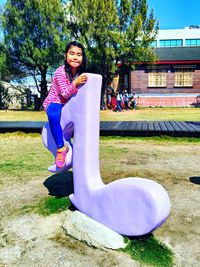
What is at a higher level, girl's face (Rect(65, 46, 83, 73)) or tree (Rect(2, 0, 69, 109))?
tree (Rect(2, 0, 69, 109))

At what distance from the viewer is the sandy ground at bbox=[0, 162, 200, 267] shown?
2.57 meters

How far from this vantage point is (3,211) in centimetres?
369

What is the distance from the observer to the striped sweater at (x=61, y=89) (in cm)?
313

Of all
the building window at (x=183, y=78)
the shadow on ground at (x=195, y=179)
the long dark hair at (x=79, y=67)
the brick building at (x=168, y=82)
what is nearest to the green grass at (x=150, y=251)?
the long dark hair at (x=79, y=67)

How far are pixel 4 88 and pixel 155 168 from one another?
2449 cm

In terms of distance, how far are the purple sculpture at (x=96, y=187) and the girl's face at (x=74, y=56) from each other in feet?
1.14

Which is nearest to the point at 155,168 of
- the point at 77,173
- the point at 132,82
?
the point at 77,173

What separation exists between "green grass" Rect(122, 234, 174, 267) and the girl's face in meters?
1.97

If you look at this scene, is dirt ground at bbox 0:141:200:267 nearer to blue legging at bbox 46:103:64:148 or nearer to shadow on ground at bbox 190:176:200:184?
shadow on ground at bbox 190:176:200:184

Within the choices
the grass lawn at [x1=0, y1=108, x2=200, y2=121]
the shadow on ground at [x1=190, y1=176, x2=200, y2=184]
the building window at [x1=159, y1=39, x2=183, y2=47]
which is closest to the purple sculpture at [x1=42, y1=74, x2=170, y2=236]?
the shadow on ground at [x1=190, y1=176, x2=200, y2=184]

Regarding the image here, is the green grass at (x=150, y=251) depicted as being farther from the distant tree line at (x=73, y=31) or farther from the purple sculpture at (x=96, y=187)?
the distant tree line at (x=73, y=31)

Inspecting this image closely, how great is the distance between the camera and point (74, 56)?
3.27 meters

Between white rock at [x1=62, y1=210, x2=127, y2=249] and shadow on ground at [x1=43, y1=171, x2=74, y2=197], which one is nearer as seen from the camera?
white rock at [x1=62, y1=210, x2=127, y2=249]

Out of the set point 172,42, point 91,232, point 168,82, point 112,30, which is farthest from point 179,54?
point 91,232
